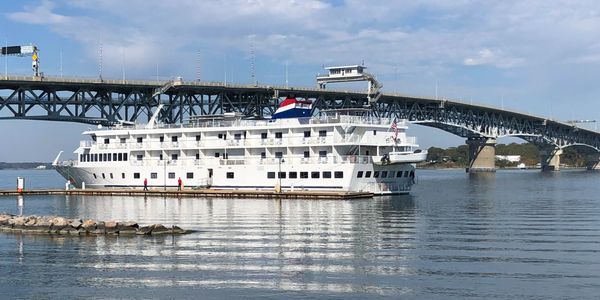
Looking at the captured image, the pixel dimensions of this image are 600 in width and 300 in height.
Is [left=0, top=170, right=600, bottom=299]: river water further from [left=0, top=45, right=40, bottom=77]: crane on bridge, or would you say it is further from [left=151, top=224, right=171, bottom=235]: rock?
[left=0, top=45, right=40, bottom=77]: crane on bridge

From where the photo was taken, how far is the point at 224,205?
5253 cm

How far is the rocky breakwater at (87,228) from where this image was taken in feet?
109

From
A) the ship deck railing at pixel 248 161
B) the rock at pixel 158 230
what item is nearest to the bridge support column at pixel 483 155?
the ship deck railing at pixel 248 161

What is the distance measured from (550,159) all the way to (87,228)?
170 m

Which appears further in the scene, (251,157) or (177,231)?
(251,157)

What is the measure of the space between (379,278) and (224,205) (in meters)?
31.3

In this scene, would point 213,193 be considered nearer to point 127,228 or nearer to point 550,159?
point 127,228

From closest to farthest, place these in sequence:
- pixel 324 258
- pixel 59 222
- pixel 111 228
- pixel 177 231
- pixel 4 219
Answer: pixel 324 258 < pixel 111 228 < pixel 177 231 < pixel 59 222 < pixel 4 219

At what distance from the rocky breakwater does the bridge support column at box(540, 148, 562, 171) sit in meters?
166

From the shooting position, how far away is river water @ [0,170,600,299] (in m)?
20.9

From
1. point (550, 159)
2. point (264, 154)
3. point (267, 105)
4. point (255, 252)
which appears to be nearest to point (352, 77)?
point (267, 105)

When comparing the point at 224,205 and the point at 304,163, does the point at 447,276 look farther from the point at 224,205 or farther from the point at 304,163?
the point at 304,163

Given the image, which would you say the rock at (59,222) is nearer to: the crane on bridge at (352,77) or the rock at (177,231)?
the rock at (177,231)

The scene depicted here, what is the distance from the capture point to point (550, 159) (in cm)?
18538
